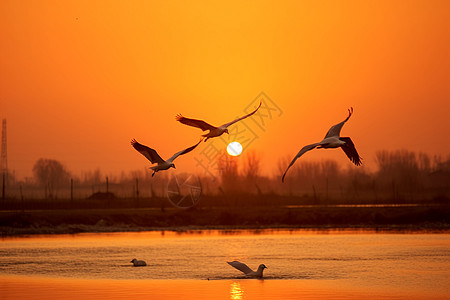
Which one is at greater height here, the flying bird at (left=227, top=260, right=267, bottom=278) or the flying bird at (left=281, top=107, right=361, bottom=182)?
the flying bird at (left=281, top=107, right=361, bottom=182)

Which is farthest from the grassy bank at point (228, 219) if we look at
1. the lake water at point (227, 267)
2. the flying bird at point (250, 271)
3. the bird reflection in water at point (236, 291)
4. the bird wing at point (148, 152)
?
the bird wing at point (148, 152)

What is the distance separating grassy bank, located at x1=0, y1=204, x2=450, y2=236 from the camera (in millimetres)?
64125

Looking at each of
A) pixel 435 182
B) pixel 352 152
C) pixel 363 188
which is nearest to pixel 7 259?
pixel 352 152

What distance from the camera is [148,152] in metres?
23.2

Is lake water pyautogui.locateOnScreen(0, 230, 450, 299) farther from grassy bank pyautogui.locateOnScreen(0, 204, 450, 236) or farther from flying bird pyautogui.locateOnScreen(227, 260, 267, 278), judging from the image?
grassy bank pyautogui.locateOnScreen(0, 204, 450, 236)

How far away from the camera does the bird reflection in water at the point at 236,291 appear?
25.8 m

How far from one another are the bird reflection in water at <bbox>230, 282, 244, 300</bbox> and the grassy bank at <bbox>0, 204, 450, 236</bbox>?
35.9 m

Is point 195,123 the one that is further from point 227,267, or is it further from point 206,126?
point 227,267

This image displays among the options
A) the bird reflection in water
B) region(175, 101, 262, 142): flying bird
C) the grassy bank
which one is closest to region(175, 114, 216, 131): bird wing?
region(175, 101, 262, 142): flying bird

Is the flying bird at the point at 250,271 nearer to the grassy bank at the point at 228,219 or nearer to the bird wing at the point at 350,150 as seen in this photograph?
the bird wing at the point at 350,150

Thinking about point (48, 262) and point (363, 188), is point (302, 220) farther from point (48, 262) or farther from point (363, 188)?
point (363, 188)

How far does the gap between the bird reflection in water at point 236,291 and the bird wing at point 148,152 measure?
536cm

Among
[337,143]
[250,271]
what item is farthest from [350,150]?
[250,271]

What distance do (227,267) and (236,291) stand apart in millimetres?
7667
